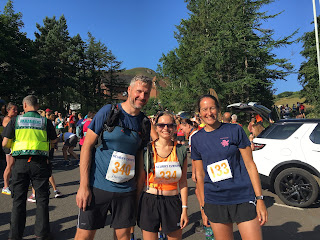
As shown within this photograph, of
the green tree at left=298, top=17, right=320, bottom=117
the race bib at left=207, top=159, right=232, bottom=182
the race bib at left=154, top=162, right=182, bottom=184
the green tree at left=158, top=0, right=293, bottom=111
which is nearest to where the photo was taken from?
the race bib at left=207, top=159, right=232, bottom=182

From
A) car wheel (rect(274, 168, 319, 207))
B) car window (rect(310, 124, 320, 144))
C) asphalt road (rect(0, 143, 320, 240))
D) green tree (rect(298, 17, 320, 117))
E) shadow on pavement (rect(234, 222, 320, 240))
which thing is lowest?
shadow on pavement (rect(234, 222, 320, 240))

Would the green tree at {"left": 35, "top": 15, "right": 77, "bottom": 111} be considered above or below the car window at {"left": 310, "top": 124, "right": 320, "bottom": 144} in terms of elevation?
above

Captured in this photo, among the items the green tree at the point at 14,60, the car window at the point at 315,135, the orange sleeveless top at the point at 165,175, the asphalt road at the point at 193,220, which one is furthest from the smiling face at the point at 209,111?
the green tree at the point at 14,60

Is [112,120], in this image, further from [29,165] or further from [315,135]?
[315,135]

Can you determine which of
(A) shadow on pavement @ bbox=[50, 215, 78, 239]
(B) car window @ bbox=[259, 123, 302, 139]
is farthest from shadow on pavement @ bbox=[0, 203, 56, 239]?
(B) car window @ bbox=[259, 123, 302, 139]

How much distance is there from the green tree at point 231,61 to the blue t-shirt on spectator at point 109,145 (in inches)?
822

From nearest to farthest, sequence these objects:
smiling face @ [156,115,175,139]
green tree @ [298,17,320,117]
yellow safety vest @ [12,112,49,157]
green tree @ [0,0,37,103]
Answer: smiling face @ [156,115,175,139], yellow safety vest @ [12,112,49,157], green tree @ [298,17,320,117], green tree @ [0,0,37,103]

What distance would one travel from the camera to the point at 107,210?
2.21 m

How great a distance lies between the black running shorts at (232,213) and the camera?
2.11 metres

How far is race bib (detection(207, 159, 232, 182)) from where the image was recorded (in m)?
2.22

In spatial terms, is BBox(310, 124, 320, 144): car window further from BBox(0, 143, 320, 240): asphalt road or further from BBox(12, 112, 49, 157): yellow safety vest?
BBox(12, 112, 49, 157): yellow safety vest

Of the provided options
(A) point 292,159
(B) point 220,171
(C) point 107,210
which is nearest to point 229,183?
(B) point 220,171

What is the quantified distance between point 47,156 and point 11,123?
748 millimetres

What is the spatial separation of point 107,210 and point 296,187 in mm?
4142
